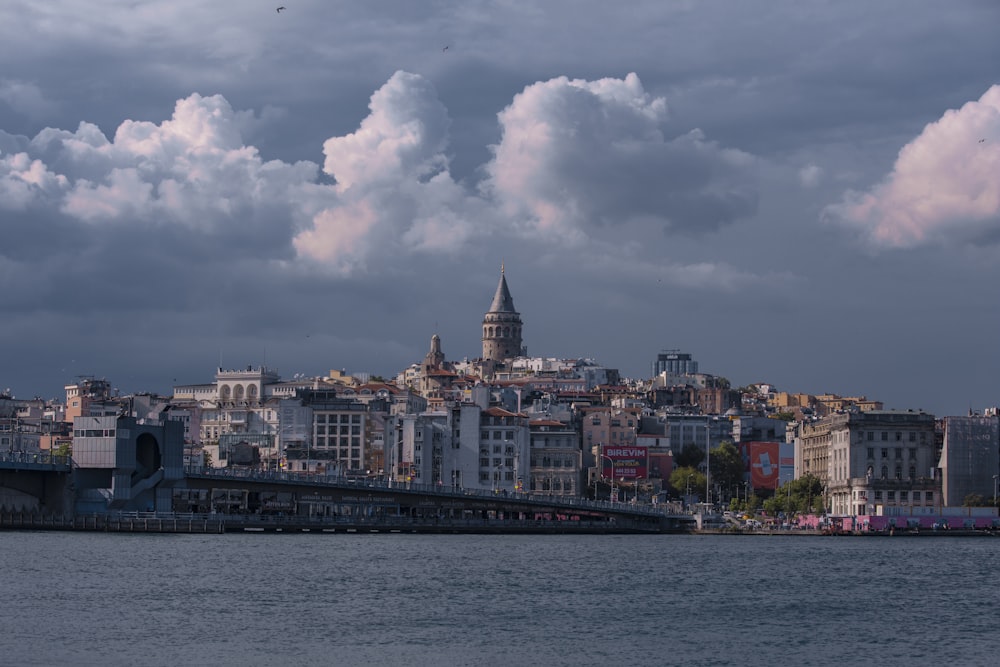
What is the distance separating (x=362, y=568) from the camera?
86188mm

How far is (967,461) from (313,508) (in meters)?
58.1

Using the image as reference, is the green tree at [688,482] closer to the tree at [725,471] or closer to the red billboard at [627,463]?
the red billboard at [627,463]

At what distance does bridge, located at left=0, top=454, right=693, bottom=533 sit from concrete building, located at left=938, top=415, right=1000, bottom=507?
26342 mm

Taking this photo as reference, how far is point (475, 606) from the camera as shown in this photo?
66.8m

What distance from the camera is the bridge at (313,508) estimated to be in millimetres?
119312

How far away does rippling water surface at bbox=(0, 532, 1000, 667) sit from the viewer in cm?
5288

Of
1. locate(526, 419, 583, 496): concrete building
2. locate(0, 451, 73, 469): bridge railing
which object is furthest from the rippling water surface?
locate(526, 419, 583, 496): concrete building

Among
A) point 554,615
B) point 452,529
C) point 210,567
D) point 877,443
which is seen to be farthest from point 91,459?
point 877,443

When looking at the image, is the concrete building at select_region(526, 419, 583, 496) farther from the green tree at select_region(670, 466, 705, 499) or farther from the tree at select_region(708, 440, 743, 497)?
the tree at select_region(708, 440, 743, 497)

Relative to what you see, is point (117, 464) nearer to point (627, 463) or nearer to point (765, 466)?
point (627, 463)

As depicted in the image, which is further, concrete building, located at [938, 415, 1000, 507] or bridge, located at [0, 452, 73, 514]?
concrete building, located at [938, 415, 1000, 507]

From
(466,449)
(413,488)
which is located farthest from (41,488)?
(466,449)

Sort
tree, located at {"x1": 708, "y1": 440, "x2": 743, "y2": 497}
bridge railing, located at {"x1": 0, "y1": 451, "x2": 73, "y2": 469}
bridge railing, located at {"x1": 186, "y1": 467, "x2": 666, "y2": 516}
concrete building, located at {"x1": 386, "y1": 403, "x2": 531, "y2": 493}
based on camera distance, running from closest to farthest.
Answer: bridge railing, located at {"x1": 0, "y1": 451, "x2": 73, "y2": 469}
bridge railing, located at {"x1": 186, "y1": 467, "x2": 666, "y2": 516}
concrete building, located at {"x1": 386, "y1": 403, "x2": 531, "y2": 493}
tree, located at {"x1": 708, "y1": 440, "x2": 743, "y2": 497}

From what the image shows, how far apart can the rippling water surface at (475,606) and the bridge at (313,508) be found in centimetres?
1134
